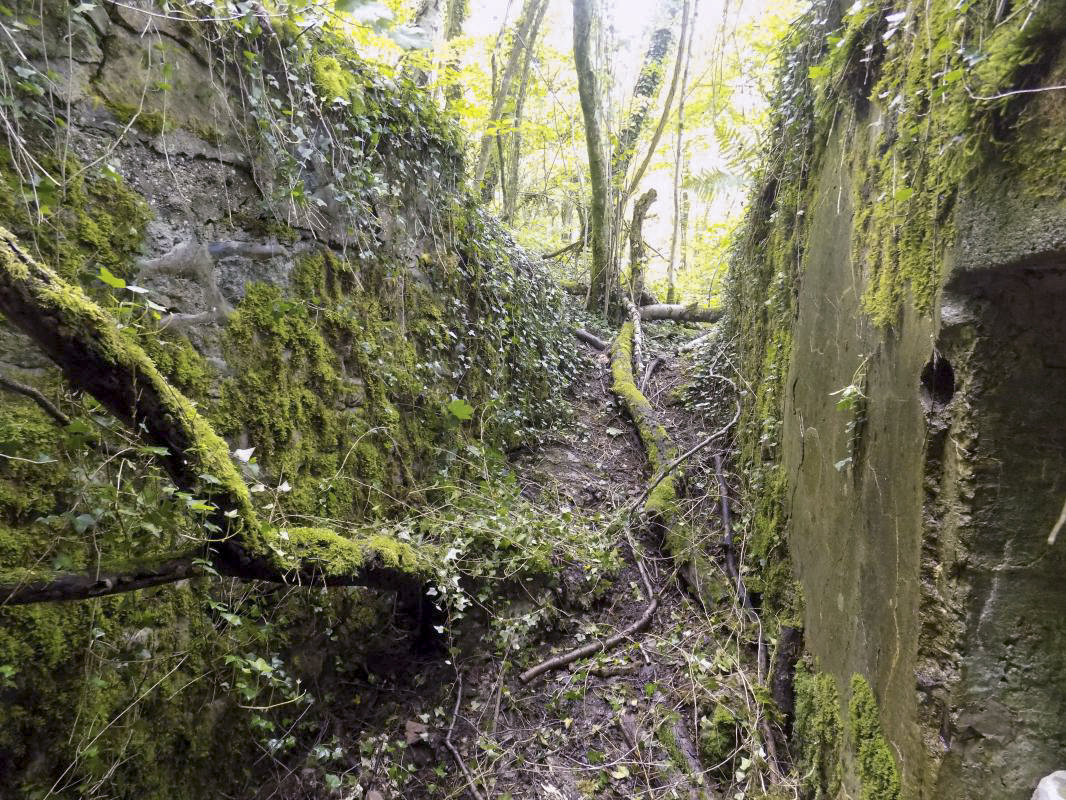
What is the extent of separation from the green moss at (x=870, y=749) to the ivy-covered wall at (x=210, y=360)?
209 centimetres

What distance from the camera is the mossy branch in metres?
1.26

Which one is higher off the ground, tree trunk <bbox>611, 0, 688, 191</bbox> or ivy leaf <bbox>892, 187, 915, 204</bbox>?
tree trunk <bbox>611, 0, 688, 191</bbox>

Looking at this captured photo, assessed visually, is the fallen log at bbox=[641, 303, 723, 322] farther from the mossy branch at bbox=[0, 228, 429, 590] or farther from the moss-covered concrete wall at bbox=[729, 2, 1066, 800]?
the mossy branch at bbox=[0, 228, 429, 590]

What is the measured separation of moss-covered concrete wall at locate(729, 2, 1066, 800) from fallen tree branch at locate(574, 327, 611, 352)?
16.7 ft

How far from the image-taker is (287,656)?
2.49m

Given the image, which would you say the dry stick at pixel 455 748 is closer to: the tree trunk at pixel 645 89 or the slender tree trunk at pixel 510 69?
the slender tree trunk at pixel 510 69

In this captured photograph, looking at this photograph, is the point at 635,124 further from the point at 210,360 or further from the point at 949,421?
the point at 949,421

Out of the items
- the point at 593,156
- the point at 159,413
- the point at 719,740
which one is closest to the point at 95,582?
the point at 159,413

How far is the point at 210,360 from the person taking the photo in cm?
240

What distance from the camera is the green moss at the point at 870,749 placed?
168 centimetres

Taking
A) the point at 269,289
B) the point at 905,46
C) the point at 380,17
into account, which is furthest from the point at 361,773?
the point at 905,46

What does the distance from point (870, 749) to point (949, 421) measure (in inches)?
44.9

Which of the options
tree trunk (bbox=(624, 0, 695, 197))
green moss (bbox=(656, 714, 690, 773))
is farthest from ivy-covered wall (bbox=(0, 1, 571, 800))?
→ tree trunk (bbox=(624, 0, 695, 197))

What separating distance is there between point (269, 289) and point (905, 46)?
2822 mm
